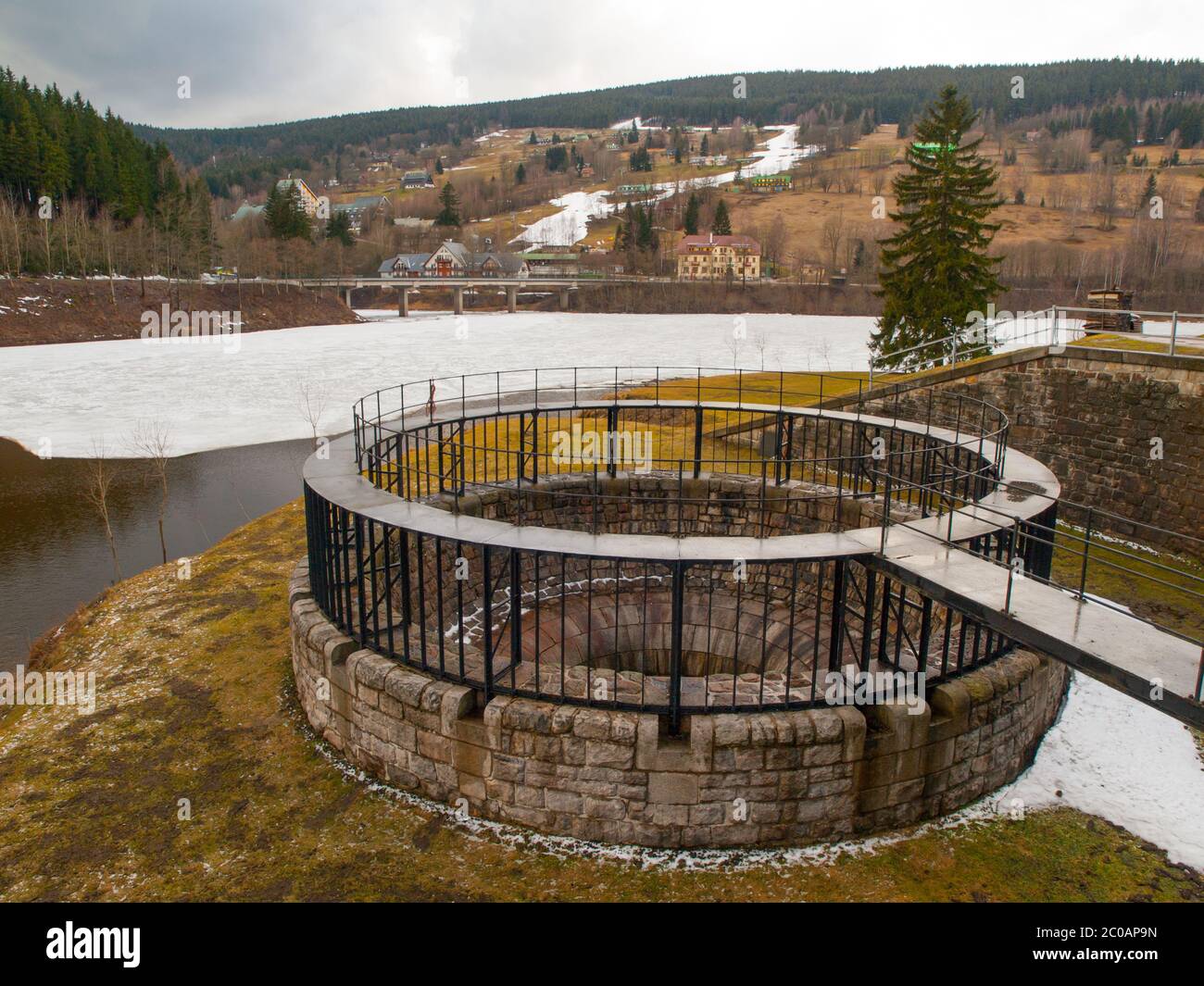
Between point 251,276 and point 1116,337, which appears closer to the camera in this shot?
point 1116,337

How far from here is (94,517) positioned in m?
25.9

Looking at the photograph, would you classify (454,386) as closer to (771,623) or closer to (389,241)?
(771,623)

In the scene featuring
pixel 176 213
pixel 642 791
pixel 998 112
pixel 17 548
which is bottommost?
pixel 17 548

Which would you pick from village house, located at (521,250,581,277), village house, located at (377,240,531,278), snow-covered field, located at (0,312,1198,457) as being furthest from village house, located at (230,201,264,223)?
snow-covered field, located at (0,312,1198,457)

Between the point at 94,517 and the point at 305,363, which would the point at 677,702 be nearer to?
the point at 94,517

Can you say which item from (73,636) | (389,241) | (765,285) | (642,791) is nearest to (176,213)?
(389,241)

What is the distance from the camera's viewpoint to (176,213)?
270ft

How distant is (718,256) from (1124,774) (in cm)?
11307

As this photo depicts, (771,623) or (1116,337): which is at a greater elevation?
(1116,337)

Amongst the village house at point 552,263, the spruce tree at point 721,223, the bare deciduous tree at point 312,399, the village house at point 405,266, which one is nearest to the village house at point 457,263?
the village house at point 405,266

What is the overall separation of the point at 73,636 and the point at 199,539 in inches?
348

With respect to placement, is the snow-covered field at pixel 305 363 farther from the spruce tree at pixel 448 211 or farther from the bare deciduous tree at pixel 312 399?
the spruce tree at pixel 448 211

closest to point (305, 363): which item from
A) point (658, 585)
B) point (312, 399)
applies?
point (312, 399)
